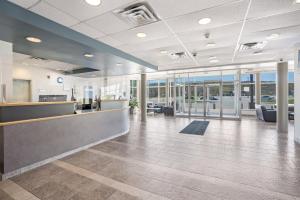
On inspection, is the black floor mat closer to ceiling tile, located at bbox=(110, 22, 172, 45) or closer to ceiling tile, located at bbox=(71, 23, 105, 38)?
ceiling tile, located at bbox=(110, 22, 172, 45)

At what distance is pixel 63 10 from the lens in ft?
8.32

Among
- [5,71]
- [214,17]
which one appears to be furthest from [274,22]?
[5,71]

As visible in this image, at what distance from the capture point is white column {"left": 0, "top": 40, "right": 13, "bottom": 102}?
3.51 metres

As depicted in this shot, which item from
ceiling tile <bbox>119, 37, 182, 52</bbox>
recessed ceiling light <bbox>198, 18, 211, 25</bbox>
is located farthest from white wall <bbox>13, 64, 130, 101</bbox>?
recessed ceiling light <bbox>198, 18, 211, 25</bbox>

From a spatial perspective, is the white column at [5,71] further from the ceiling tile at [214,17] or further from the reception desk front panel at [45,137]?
the ceiling tile at [214,17]

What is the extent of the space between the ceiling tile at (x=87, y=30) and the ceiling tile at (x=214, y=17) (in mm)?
1618

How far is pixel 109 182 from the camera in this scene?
250 centimetres

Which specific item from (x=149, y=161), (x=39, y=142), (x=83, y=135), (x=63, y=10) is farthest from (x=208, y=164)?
(x=63, y=10)

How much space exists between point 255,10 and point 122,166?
3736mm

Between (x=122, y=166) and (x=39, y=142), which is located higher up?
(x=39, y=142)

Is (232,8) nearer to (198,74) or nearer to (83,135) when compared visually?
(83,135)

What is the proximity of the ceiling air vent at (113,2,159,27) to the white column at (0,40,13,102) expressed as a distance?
289 centimetres

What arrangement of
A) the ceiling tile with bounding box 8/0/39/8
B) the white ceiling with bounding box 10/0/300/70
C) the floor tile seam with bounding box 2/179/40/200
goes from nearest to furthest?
1. the floor tile seam with bounding box 2/179/40/200
2. the ceiling tile with bounding box 8/0/39/8
3. the white ceiling with bounding box 10/0/300/70

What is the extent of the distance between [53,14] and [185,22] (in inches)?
94.8
